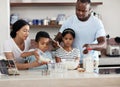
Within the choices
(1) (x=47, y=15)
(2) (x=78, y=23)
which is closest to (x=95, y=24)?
(2) (x=78, y=23)

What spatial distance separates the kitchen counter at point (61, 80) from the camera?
192 cm

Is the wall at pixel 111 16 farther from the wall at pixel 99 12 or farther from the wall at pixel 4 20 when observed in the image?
the wall at pixel 4 20

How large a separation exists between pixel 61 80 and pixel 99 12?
3.10 m

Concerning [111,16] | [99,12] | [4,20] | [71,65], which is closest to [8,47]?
[71,65]

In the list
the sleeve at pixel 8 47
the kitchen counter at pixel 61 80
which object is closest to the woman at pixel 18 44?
the sleeve at pixel 8 47

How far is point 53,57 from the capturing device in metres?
2.75

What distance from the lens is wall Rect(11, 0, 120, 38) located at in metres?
4.77

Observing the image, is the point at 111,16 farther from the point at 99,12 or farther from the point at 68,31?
the point at 68,31

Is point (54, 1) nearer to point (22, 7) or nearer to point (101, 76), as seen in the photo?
point (22, 7)

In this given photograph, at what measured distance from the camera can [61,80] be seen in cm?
195

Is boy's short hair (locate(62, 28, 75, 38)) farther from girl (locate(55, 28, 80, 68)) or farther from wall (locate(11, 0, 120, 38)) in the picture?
wall (locate(11, 0, 120, 38))

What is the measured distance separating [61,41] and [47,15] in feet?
6.30

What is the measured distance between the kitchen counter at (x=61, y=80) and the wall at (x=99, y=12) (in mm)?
2823

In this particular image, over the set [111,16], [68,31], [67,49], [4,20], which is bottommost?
[67,49]
